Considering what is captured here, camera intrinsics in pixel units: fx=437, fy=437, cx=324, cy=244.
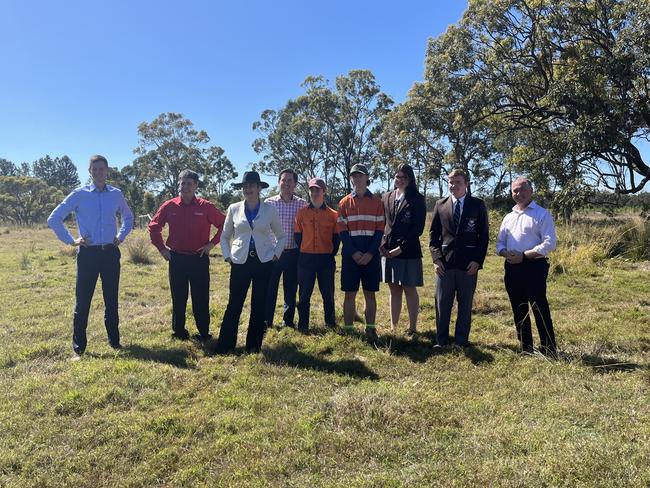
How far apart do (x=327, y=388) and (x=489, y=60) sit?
1388 cm

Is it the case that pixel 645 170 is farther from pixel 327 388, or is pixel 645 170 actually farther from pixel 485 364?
pixel 327 388

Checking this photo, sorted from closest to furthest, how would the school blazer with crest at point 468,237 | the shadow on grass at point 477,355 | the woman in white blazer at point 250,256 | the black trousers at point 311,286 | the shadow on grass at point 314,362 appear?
1. the shadow on grass at point 314,362
2. the shadow on grass at point 477,355
3. the school blazer with crest at point 468,237
4. the woman in white blazer at point 250,256
5. the black trousers at point 311,286

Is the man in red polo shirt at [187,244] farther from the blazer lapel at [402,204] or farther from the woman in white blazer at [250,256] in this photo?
the blazer lapel at [402,204]

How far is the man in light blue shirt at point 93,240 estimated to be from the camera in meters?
5.00

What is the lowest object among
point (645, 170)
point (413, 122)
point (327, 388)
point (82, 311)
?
point (327, 388)

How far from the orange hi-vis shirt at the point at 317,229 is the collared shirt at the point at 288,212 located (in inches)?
12.3

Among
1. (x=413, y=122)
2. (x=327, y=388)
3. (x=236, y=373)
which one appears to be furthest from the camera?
(x=413, y=122)

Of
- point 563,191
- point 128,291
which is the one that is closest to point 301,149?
point 563,191

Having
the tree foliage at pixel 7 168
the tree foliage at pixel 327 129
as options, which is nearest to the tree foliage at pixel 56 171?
the tree foliage at pixel 7 168

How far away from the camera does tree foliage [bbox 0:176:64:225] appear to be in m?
47.9

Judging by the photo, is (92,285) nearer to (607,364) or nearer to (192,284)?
(192,284)

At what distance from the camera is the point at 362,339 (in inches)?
201

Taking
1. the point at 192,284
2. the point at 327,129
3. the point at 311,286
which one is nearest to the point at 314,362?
the point at 311,286

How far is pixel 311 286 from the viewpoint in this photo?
5.61 meters
